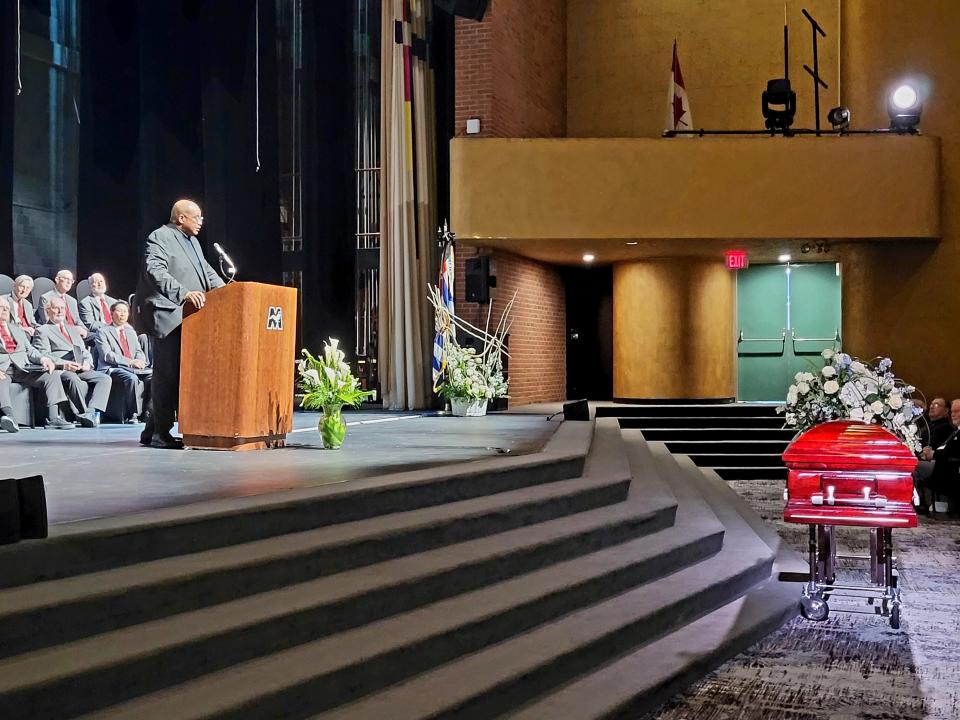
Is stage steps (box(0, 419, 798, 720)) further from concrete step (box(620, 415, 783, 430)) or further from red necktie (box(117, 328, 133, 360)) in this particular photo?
concrete step (box(620, 415, 783, 430))

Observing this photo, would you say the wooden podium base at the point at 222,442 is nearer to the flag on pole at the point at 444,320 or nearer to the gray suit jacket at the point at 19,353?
the gray suit jacket at the point at 19,353

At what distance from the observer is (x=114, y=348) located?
9.43 meters

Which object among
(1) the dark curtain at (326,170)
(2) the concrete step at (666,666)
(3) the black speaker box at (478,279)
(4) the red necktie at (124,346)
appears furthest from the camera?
(1) the dark curtain at (326,170)

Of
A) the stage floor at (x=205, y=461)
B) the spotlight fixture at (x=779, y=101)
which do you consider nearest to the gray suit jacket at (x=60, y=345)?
the stage floor at (x=205, y=461)

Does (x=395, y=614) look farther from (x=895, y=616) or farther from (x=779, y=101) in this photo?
(x=779, y=101)

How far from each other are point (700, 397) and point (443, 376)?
12.5ft

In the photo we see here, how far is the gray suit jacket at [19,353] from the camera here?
8.37 metres

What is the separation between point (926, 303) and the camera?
38.5ft

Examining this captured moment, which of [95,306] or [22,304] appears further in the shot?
[95,306]

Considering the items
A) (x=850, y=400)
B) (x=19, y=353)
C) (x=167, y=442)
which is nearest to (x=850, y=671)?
(x=850, y=400)

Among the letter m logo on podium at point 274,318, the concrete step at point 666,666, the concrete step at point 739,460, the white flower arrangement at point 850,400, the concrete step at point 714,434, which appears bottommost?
the concrete step at point 666,666

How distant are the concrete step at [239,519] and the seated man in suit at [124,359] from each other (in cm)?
515

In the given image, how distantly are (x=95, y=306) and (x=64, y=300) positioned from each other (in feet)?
1.57

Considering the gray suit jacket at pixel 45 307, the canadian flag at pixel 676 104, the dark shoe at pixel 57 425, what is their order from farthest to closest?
the canadian flag at pixel 676 104
the gray suit jacket at pixel 45 307
the dark shoe at pixel 57 425
